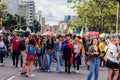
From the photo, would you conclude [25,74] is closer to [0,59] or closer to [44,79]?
[44,79]

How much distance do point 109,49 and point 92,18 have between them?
53.0m

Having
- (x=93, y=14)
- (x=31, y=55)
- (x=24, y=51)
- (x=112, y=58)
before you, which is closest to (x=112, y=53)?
(x=112, y=58)

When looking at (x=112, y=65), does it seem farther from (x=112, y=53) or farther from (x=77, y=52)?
(x=77, y=52)

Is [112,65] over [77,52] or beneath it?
over

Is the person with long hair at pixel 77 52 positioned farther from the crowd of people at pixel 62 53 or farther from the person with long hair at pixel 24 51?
the person with long hair at pixel 24 51

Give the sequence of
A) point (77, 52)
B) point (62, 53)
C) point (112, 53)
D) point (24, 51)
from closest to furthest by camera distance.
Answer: point (112, 53)
point (24, 51)
point (62, 53)
point (77, 52)

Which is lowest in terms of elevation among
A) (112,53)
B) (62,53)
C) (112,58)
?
(62,53)

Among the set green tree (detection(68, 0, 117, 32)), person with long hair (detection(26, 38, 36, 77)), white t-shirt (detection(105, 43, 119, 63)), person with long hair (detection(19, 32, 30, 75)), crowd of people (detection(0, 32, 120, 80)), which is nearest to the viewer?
white t-shirt (detection(105, 43, 119, 63))

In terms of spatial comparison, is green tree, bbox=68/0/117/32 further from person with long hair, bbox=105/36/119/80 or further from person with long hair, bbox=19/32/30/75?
person with long hair, bbox=105/36/119/80

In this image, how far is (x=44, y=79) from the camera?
18.1 meters

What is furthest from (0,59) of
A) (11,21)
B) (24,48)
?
(11,21)

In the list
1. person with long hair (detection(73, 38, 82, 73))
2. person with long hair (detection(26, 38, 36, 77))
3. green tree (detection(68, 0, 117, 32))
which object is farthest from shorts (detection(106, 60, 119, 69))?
green tree (detection(68, 0, 117, 32))

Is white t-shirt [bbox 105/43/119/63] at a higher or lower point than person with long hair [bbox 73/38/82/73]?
higher

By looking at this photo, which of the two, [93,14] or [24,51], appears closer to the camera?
[24,51]
